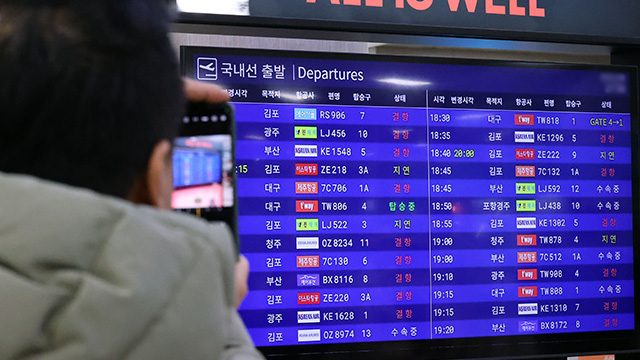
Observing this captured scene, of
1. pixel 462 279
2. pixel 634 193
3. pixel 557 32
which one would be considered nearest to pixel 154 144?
pixel 462 279

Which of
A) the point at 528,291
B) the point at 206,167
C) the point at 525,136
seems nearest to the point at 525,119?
the point at 525,136

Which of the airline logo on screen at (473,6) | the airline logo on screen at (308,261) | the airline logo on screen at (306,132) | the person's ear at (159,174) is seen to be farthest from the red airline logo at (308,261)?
the person's ear at (159,174)

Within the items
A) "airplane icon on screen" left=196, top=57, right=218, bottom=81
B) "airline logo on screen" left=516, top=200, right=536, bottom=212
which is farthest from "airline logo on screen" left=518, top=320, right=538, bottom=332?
"airplane icon on screen" left=196, top=57, right=218, bottom=81

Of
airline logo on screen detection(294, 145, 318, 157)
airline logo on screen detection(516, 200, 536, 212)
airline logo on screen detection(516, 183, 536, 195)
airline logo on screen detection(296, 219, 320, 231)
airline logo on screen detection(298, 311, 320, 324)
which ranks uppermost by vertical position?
airline logo on screen detection(294, 145, 318, 157)

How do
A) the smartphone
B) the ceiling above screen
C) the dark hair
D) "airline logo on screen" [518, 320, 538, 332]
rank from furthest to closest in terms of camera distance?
"airline logo on screen" [518, 320, 538, 332] → the ceiling above screen → the smartphone → the dark hair

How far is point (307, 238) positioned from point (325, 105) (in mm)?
259

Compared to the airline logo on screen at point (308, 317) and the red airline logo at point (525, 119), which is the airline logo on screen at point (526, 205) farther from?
the airline logo on screen at point (308, 317)

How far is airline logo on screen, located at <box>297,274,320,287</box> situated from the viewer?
1543 millimetres

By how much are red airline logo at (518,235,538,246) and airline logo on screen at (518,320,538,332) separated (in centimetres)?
16

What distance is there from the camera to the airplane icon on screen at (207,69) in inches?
59.6

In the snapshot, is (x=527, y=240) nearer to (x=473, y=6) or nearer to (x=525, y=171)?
(x=525, y=171)

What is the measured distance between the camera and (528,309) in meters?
1.67

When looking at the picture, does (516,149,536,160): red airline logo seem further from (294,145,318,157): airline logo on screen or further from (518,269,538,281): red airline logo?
(294,145,318,157): airline logo on screen

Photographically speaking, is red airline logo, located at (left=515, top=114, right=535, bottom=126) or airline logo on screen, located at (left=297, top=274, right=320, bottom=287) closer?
airline logo on screen, located at (left=297, top=274, right=320, bottom=287)
